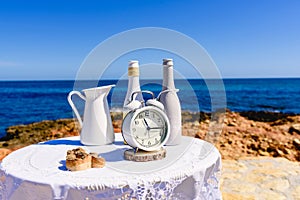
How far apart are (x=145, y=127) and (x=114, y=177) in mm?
279

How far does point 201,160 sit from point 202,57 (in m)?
0.64

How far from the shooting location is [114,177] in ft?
3.78

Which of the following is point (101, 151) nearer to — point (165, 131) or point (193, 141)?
point (165, 131)

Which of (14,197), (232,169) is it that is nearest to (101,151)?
(14,197)

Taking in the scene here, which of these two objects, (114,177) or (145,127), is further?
(145,127)

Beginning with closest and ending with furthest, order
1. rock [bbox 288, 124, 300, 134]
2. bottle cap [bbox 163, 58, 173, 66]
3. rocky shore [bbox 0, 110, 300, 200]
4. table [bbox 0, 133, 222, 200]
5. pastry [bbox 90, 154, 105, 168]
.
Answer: table [bbox 0, 133, 222, 200], pastry [bbox 90, 154, 105, 168], bottle cap [bbox 163, 58, 173, 66], rocky shore [bbox 0, 110, 300, 200], rock [bbox 288, 124, 300, 134]

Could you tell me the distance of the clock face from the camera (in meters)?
1.33

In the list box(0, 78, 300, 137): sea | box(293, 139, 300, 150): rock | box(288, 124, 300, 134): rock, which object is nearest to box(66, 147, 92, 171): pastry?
box(0, 78, 300, 137): sea

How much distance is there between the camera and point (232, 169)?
111 inches

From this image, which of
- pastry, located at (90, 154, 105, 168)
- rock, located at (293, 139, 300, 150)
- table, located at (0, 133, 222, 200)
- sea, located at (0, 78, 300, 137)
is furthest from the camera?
rock, located at (293, 139, 300, 150)

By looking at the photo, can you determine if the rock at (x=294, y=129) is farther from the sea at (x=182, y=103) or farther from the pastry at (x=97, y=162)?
the pastry at (x=97, y=162)

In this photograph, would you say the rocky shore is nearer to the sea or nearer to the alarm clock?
the sea

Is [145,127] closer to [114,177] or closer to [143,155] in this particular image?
[143,155]

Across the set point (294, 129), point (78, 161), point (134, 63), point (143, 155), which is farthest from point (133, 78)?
point (294, 129)
